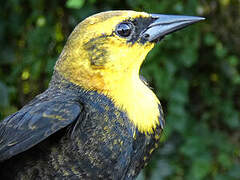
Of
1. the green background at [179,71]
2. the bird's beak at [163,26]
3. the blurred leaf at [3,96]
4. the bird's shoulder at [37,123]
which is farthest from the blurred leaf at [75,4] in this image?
the bird's shoulder at [37,123]

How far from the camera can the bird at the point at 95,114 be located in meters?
1.45

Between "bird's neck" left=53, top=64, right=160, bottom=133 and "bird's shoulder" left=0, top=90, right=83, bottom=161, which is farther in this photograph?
"bird's neck" left=53, top=64, right=160, bottom=133

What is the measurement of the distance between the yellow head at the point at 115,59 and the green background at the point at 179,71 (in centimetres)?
81

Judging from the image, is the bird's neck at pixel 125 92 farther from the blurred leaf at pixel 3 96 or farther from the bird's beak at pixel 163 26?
the blurred leaf at pixel 3 96

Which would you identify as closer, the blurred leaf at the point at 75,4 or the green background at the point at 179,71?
the blurred leaf at the point at 75,4

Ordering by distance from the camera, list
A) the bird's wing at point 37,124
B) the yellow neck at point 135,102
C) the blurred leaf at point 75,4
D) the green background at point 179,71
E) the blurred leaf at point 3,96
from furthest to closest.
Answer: the green background at point 179,71
the blurred leaf at point 3,96
the blurred leaf at point 75,4
the yellow neck at point 135,102
the bird's wing at point 37,124

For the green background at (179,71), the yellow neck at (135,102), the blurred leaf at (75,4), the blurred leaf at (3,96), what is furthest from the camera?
the green background at (179,71)

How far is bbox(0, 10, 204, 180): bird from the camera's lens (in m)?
1.45

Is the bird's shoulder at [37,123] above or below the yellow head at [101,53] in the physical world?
below

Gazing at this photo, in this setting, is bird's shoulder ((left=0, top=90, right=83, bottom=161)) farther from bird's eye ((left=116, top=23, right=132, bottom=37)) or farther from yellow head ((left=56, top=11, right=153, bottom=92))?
bird's eye ((left=116, top=23, right=132, bottom=37))

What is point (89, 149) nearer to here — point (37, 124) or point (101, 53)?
point (37, 124)

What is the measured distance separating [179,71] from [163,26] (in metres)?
1.04

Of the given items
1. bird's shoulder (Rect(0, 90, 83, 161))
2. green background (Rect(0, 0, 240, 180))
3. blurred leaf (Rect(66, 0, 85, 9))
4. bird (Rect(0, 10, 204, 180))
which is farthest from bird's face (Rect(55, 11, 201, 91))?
green background (Rect(0, 0, 240, 180))

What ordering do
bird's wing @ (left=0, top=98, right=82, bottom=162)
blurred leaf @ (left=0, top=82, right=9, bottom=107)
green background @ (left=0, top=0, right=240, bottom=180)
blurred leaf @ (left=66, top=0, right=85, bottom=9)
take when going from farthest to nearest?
→ green background @ (left=0, top=0, right=240, bottom=180)
blurred leaf @ (left=0, top=82, right=9, bottom=107)
blurred leaf @ (left=66, top=0, right=85, bottom=9)
bird's wing @ (left=0, top=98, right=82, bottom=162)
